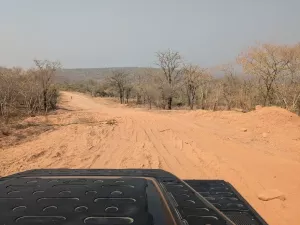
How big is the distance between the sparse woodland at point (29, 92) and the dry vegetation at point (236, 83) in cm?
1238

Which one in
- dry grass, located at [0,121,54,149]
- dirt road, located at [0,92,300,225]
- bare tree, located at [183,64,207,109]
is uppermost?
bare tree, located at [183,64,207,109]

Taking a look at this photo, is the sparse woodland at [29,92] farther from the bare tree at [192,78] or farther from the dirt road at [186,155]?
the bare tree at [192,78]

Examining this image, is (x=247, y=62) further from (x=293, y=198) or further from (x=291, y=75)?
(x=293, y=198)

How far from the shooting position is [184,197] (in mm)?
2104

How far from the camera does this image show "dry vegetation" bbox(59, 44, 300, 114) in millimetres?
23156

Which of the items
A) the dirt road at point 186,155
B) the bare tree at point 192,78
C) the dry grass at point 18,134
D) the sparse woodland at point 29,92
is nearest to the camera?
the dirt road at point 186,155

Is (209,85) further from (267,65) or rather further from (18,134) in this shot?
(18,134)

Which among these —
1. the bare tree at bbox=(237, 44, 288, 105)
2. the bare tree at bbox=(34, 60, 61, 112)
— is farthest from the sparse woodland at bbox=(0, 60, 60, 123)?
the bare tree at bbox=(237, 44, 288, 105)

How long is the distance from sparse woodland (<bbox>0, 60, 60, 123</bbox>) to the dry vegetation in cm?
1238

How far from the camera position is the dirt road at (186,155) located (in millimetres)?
6133


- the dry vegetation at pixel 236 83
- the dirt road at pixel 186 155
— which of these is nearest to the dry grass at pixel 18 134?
the dirt road at pixel 186 155

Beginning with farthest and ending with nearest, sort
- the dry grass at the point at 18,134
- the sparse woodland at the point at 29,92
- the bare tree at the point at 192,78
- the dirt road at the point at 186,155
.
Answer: the bare tree at the point at 192,78, the sparse woodland at the point at 29,92, the dry grass at the point at 18,134, the dirt road at the point at 186,155

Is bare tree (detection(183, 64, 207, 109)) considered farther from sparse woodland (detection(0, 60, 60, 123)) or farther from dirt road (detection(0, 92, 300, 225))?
dirt road (detection(0, 92, 300, 225))

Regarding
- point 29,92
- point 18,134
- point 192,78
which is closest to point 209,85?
point 192,78
